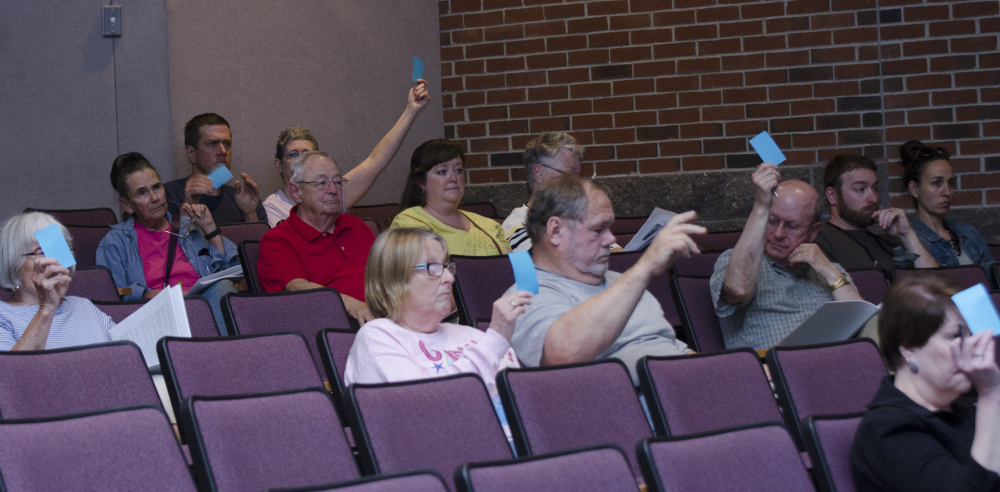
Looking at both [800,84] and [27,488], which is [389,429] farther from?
[800,84]

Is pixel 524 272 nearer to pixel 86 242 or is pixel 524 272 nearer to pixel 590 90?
pixel 86 242

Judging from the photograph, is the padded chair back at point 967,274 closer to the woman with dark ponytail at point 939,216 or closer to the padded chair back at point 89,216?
the woman with dark ponytail at point 939,216

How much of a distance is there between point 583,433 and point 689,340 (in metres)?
1.24

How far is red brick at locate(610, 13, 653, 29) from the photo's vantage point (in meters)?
5.76

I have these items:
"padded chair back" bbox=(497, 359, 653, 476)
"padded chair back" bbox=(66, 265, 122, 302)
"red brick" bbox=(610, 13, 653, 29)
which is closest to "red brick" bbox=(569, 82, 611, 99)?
"red brick" bbox=(610, 13, 653, 29)

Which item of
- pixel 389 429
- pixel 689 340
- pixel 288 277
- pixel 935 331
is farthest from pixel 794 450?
pixel 288 277

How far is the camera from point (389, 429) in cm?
204

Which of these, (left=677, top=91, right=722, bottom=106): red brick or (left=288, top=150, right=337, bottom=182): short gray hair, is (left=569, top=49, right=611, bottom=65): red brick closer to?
(left=677, top=91, right=722, bottom=106): red brick

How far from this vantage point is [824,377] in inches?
99.5

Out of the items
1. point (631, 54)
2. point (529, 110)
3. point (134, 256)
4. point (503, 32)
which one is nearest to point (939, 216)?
point (631, 54)

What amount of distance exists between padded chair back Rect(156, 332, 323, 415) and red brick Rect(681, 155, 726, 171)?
138 inches

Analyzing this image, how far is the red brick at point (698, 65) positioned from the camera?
5688 millimetres

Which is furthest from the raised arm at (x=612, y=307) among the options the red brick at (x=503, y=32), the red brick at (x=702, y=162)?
the red brick at (x=503, y=32)

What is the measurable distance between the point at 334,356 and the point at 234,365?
10.3 inches
